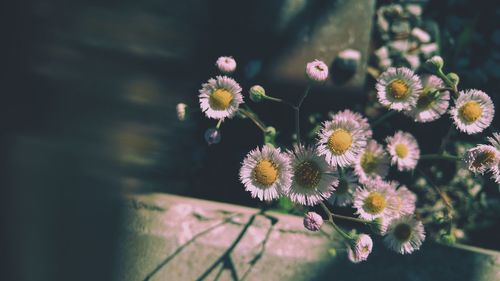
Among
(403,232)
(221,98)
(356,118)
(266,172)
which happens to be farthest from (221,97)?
(403,232)

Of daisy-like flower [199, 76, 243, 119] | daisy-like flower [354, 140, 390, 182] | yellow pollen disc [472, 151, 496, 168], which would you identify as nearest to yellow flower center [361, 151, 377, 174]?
daisy-like flower [354, 140, 390, 182]

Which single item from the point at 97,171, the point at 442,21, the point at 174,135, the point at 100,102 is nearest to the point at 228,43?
the point at 174,135

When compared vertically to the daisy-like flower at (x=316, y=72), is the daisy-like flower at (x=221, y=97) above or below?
below

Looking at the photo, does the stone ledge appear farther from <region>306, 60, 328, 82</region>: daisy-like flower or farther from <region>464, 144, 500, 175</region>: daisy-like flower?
<region>306, 60, 328, 82</region>: daisy-like flower

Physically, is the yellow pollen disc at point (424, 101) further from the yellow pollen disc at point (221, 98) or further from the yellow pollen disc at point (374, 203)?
the yellow pollen disc at point (221, 98)

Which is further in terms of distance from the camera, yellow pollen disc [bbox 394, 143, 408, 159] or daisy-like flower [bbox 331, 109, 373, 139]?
yellow pollen disc [bbox 394, 143, 408, 159]

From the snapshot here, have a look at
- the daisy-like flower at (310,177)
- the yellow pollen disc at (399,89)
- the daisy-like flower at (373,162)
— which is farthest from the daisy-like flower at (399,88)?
the daisy-like flower at (310,177)

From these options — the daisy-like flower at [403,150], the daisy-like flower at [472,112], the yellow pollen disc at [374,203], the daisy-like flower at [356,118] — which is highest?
the daisy-like flower at [472,112]
